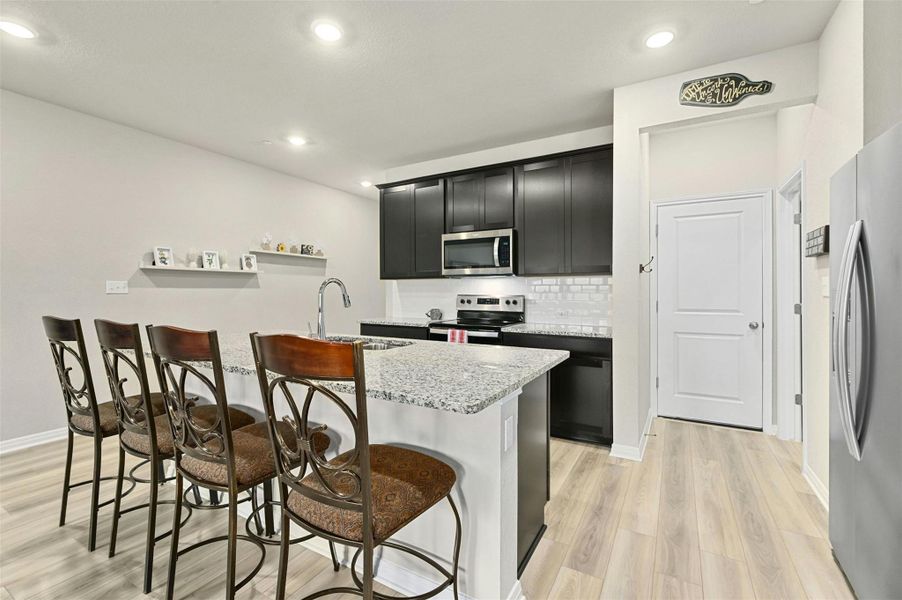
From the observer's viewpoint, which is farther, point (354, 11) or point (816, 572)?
point (354, 11)

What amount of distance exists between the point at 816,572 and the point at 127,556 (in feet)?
9.93

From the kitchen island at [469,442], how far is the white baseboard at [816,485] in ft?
5.67

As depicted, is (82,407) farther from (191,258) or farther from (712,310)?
(712,310)

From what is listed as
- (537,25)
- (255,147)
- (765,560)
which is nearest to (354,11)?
(537,25)

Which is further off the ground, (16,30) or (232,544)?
(16,30)

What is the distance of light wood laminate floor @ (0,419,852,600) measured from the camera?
164 cm

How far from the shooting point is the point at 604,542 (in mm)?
1921

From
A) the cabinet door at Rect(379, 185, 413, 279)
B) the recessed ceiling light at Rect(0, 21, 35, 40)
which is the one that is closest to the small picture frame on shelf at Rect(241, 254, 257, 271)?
the cabinet door at Rect(379, 185, 413, 279)

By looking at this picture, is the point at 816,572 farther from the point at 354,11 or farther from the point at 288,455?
the point at 354,11

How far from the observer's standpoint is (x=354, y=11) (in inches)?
83.0

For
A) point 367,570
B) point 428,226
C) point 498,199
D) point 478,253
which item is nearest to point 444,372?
point 367,570

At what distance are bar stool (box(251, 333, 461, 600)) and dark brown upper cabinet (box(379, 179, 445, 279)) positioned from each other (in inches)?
122

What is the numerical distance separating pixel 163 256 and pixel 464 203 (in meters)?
2.88

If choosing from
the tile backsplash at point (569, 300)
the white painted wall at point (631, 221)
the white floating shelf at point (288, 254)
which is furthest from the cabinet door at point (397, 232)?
the white painted wall at point (631, 221)
